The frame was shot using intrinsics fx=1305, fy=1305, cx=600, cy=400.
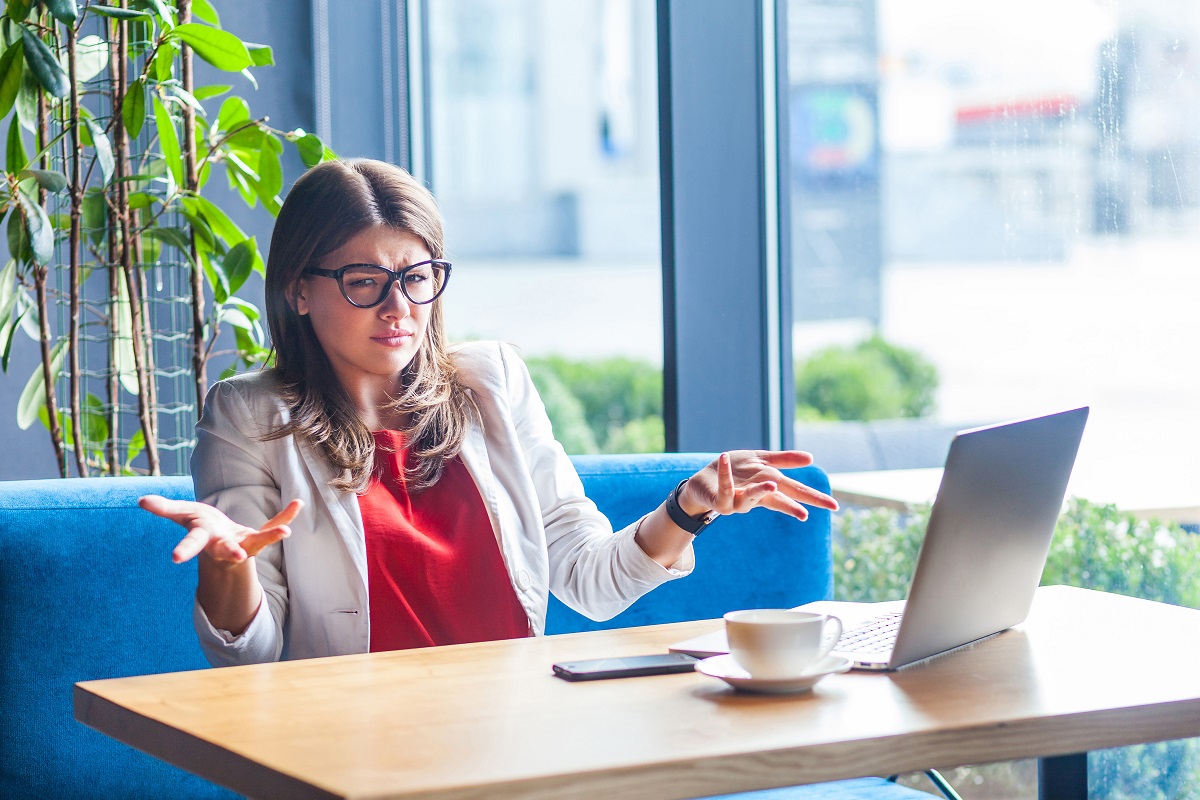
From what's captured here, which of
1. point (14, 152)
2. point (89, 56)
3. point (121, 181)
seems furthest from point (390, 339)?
point (89, 56)

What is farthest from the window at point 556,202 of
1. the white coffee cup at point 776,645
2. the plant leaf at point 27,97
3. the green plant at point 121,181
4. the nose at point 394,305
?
the white coffee cup at point 776,645

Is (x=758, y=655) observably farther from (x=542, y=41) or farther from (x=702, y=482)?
(x=542, y=41)

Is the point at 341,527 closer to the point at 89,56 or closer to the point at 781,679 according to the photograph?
the point at 781,679

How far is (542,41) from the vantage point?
18.9 feet

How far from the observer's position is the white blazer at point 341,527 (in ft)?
5.54

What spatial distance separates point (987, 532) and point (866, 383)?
2.40m

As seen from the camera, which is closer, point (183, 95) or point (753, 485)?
point (753, 485)

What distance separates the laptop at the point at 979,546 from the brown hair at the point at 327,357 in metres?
0.59

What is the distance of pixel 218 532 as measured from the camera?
51.7 inches

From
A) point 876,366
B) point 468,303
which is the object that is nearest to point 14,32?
point 876,366

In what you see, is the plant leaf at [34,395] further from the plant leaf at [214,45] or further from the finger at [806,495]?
the finger at [806,495]

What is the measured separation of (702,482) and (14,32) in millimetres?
1583

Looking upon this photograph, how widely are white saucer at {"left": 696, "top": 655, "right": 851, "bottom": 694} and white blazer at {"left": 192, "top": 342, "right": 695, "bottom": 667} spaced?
1.63 ft

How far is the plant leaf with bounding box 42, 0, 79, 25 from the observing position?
210 centimetres
